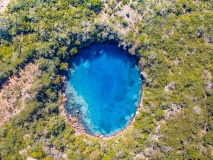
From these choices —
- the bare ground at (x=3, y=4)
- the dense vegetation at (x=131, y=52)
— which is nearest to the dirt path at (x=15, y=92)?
the dense vegetation at (x=131, y=52)

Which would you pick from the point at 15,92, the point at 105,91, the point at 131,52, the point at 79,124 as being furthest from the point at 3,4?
the point at 79,124

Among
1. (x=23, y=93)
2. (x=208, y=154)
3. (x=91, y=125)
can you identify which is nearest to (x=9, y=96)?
(x=23, y=93)

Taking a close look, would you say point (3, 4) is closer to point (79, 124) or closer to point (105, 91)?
point (105, 91)

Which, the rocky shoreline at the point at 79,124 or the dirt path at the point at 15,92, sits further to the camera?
the rocky shoreline at the point at 79,124

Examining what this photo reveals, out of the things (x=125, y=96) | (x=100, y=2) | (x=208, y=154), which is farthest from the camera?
(x=125, y=96)

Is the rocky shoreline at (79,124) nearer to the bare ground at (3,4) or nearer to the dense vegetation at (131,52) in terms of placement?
the dense vegetation at (131,52)

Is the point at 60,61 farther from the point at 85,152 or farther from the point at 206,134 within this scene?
the point at 206,134
